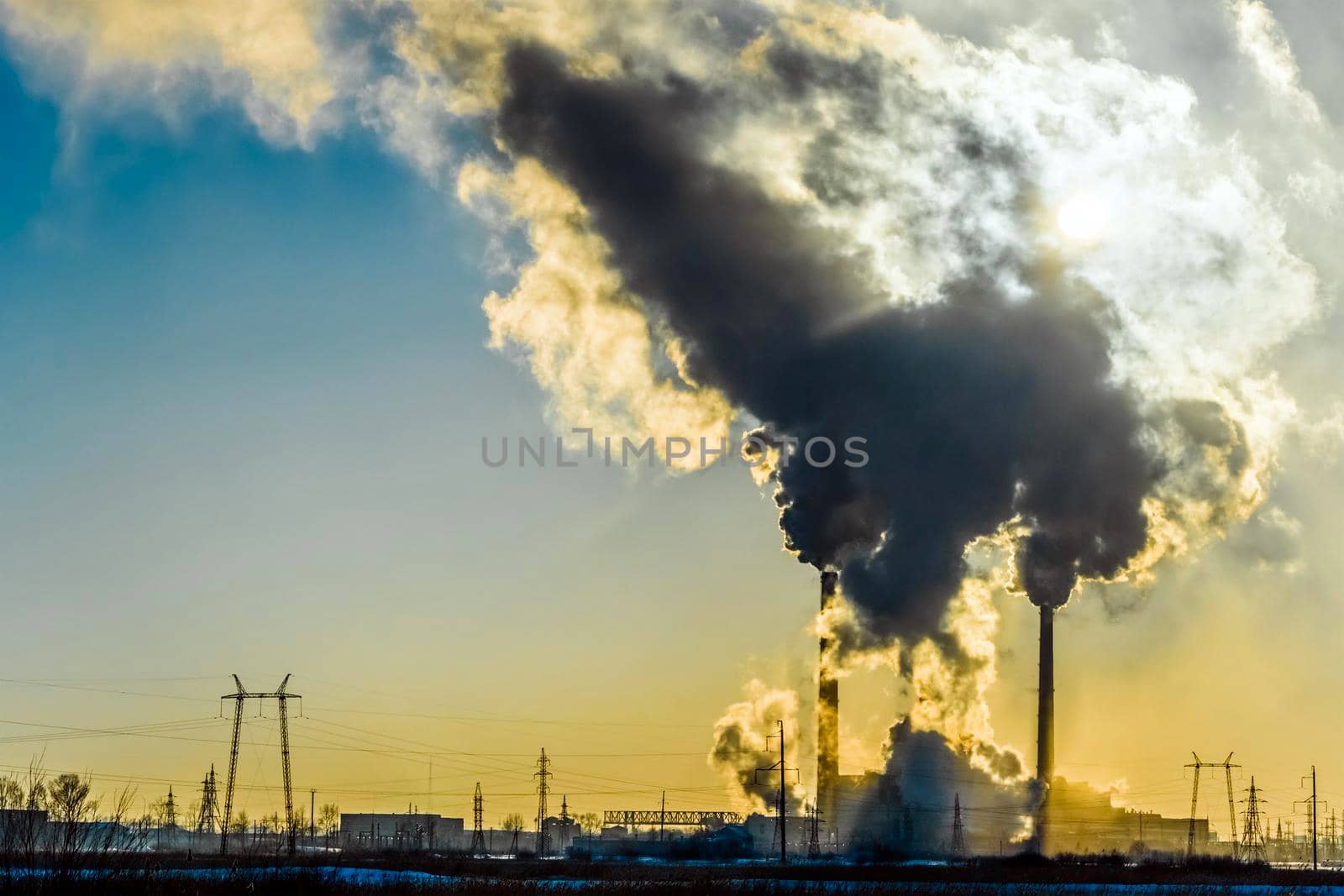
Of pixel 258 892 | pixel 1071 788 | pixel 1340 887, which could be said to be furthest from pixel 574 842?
pixel 258 892

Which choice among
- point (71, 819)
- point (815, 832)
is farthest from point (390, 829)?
point (71, 819)

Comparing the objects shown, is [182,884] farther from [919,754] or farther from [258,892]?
[919,754]

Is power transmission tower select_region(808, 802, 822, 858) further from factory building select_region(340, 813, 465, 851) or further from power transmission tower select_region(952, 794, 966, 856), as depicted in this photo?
factory building select_region(340, 813, 465, 851)

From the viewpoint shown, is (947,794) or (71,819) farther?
(947,794)

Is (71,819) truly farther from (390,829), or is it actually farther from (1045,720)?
(390,829)

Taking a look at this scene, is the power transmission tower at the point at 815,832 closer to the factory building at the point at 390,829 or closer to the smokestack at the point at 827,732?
the smokestack at the point at 827,732

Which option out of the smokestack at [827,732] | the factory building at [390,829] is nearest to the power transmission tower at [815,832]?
the smokestack at [827,732]

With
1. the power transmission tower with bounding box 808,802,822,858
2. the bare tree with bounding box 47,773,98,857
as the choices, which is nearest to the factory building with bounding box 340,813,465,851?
the power transmission tower with bounding box 808,802,822,858
